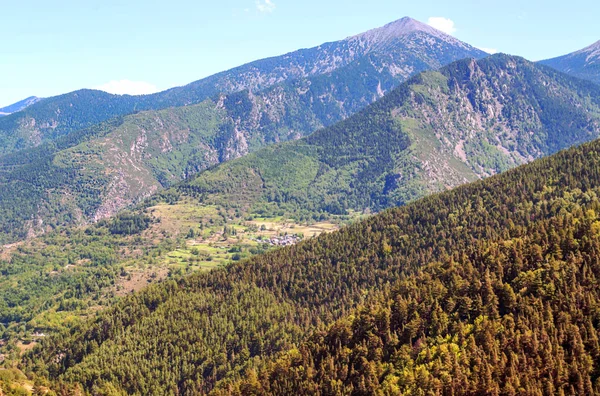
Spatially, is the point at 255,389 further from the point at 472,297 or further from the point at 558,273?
the point at 558,273

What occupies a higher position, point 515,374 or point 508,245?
point 508,245

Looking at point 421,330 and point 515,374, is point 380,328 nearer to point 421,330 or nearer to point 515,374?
point 421,330

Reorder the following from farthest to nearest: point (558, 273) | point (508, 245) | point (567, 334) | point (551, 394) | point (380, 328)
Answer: point (508, 245) → point (380, 328) → point (558, 273) → point (567, 334) → point (551, 394)

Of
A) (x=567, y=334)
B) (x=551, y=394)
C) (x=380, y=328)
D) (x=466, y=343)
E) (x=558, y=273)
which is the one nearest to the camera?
(x=551, y=394)

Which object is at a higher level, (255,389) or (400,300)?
(400,300)

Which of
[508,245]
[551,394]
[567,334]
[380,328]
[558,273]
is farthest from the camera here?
[508,245]

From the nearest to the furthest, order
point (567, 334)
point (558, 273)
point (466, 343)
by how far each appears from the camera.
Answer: point (567, 334)
point (466, 343)
point (558, 273)

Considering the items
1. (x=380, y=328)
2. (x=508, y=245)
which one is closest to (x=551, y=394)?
(x=380, y=328)

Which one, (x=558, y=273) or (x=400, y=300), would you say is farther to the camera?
(x=400, y=300)

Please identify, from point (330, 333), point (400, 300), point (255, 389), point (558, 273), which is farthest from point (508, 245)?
point (255, 389)
